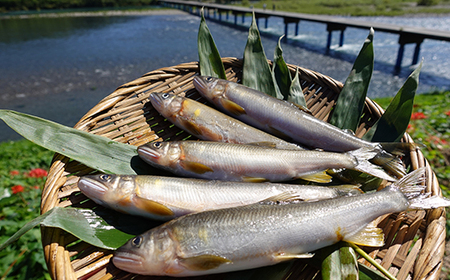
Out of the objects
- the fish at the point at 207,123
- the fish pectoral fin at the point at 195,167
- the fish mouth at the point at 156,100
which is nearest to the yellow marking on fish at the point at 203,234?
the fish pectoral fin at the point at 195,167

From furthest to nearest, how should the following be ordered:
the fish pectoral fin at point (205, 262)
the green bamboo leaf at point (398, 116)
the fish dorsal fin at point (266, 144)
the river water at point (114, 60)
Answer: the river water at point (114, 60) < the green bamboo leaf at point (398, 116) < the fish dorsal fin at point (266, 144) < the fish pectoral fin at point (205, 262)

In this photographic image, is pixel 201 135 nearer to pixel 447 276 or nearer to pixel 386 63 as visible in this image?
pixel 447 276

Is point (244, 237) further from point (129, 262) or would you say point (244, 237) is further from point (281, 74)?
point (281, 74)

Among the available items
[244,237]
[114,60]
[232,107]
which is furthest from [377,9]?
[244,237]

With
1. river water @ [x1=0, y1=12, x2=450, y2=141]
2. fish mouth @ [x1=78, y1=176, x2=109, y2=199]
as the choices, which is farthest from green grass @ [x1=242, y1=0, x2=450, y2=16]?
fish mouth @ [x1=78, y1=176, x2=109, y2=199]

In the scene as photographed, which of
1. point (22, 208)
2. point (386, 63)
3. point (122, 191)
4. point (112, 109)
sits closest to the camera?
point (122, 191)

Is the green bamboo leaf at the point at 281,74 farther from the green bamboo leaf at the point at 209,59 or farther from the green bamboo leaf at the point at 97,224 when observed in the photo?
the green bamboo leaf at the point at 97,224

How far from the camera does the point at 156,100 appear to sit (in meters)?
2.49

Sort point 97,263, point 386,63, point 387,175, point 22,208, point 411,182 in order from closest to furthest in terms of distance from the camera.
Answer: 1. point 97,263
2. point 411,182
3. point 387,175
4. point 22,208
5. point 386,63

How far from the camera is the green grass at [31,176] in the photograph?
2.35 meters

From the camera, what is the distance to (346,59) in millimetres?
11680

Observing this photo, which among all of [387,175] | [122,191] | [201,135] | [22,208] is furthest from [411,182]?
[22,208]

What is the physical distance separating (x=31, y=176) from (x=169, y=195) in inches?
99.8

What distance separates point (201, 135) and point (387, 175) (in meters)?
1.39
